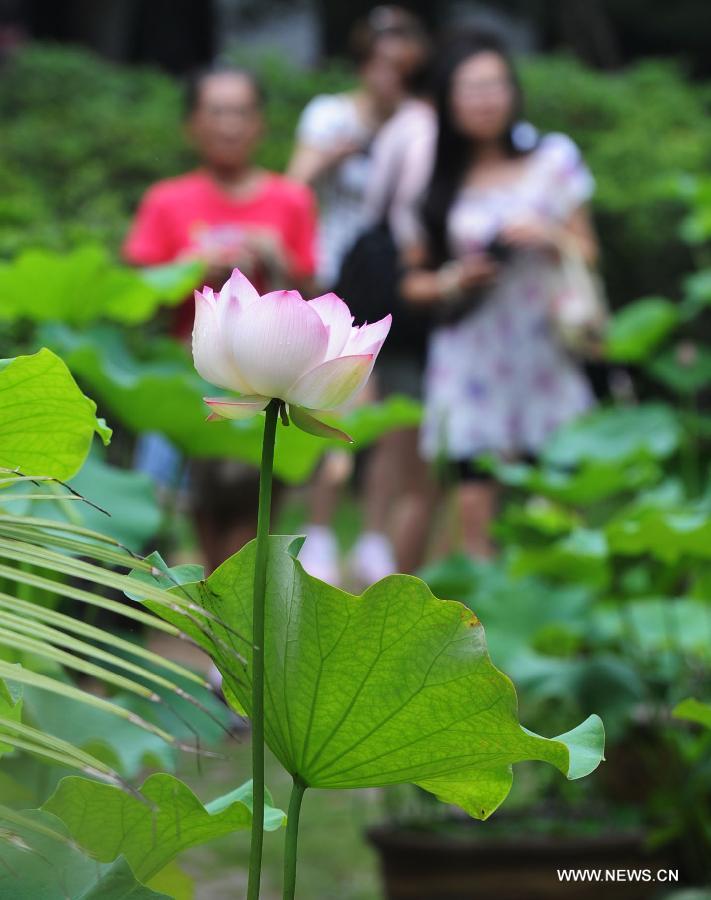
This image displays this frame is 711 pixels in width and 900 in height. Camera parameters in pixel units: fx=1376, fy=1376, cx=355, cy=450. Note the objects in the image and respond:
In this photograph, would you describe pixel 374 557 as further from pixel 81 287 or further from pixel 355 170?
pixel 81 287

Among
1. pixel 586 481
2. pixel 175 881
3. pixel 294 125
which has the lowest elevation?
pixel 294 125

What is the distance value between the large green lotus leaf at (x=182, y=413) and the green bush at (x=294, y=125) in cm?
289

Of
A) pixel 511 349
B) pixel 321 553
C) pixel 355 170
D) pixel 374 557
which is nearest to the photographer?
pixel 511 349

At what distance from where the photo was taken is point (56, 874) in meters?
0.61

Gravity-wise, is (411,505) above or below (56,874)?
below

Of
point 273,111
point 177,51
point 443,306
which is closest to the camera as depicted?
point 443,306

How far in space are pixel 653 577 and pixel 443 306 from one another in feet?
4.08

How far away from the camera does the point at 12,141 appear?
5309 millimetres

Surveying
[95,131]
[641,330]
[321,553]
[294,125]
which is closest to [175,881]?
[641,330]

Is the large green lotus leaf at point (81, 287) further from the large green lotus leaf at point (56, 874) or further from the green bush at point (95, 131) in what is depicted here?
the green bush at point (95, 131)

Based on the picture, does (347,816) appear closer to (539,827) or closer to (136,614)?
(539,827)

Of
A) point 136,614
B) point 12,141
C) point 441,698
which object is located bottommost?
point 12,141

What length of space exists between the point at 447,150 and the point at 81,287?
1.41 meters

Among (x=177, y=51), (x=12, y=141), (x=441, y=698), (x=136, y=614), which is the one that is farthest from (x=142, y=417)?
(x=177, y=51)
